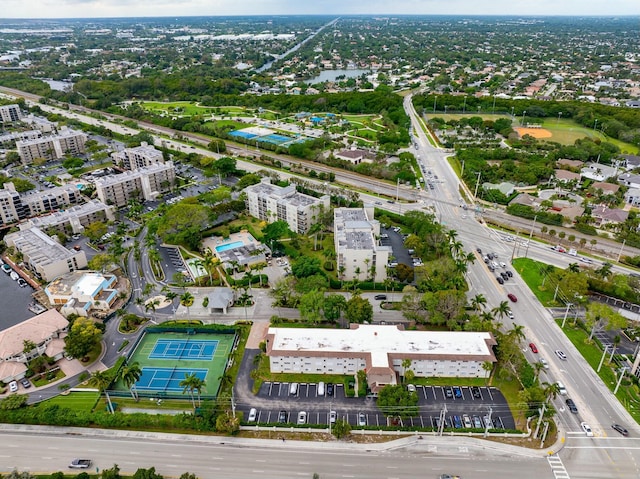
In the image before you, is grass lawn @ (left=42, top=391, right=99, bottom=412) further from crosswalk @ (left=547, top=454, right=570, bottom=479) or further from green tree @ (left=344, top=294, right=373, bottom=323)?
crosswalk @ (left=547, top=454, right=570, bottom=479)

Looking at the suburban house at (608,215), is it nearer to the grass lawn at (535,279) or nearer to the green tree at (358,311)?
the grass lawn at (535,279)

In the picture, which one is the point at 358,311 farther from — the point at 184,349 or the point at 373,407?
the point at 184,349

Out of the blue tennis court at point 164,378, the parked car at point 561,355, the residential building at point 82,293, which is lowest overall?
the blue tennis court at point 164,378

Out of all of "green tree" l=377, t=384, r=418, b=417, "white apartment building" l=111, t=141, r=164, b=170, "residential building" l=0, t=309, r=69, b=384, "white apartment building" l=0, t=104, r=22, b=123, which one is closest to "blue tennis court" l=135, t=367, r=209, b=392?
"residential building" l=0, t=309, r=69, b=384

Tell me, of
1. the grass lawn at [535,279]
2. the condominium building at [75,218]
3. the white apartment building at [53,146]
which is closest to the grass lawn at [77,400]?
the condominium building at [75,218]

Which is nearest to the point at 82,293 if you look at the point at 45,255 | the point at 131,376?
the point at 45,255
